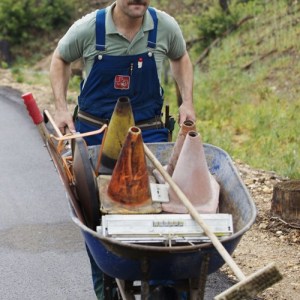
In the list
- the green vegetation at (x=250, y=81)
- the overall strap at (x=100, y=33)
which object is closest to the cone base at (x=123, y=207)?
the overall strap at (x=100, y=33)

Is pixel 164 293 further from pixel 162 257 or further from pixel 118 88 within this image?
A: pixel 118 88

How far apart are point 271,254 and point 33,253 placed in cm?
197

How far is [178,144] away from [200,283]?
2.89ft

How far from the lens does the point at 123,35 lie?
Answer: 14.7 feet

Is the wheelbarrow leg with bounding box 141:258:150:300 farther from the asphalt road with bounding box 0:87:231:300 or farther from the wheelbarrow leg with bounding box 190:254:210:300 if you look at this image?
the asphalt road with bounding box 0:87:231:300

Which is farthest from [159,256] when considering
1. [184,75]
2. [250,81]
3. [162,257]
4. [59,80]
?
[250,81]

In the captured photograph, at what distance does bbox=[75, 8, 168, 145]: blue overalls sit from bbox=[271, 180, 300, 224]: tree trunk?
201 cm

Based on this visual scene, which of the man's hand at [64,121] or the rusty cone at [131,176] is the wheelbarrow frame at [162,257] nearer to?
the rusty cone at [131,176]

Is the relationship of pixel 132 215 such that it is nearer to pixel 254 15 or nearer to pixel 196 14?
pixel 254 15

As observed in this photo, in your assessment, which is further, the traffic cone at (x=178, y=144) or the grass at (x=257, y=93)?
the grass at (x=257, y=93)

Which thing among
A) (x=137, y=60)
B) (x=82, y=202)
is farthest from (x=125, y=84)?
(x=82, y=202)

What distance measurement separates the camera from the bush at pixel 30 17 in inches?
1065

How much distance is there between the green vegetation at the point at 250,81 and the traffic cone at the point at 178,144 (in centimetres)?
417

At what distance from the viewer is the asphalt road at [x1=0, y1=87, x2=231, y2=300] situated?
5.47 metres
